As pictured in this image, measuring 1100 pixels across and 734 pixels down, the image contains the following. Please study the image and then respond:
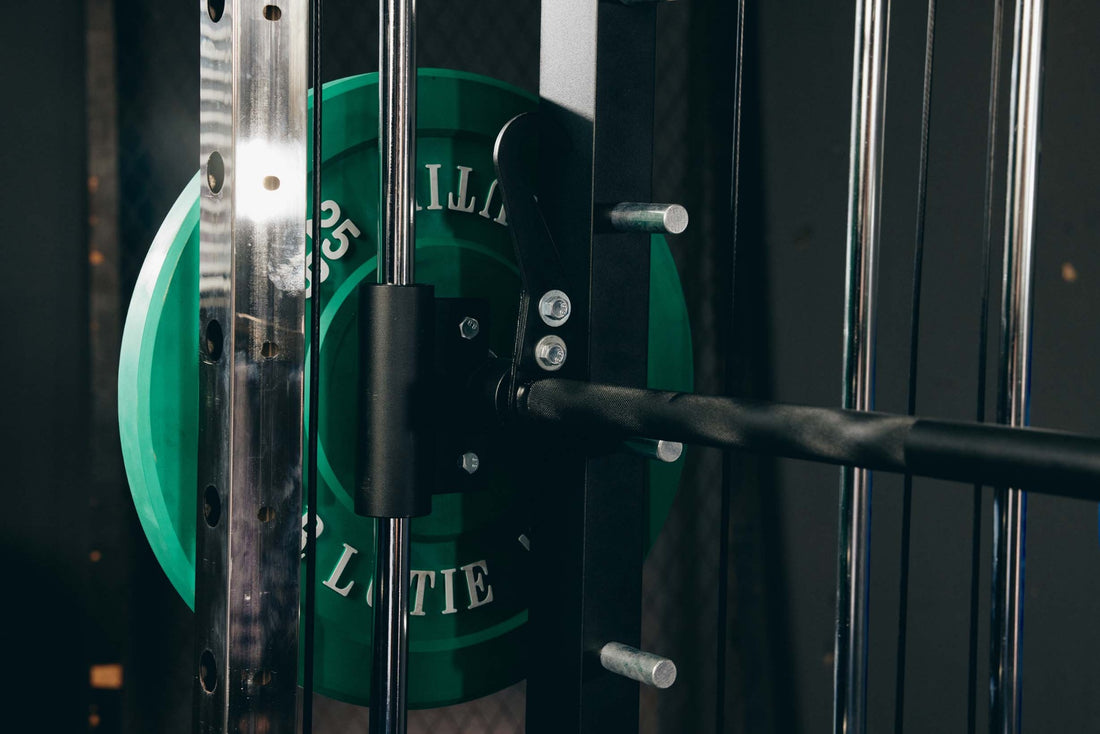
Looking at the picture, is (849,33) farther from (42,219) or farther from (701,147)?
(42,219)

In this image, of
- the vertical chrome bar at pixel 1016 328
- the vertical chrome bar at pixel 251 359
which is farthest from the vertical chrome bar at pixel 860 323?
the vertical chrome bar at pixel 251 359

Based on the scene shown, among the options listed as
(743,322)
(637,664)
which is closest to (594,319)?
(637,664)

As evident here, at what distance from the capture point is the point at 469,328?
68 centimetres

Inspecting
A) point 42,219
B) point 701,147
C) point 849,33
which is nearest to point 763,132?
point 701,147

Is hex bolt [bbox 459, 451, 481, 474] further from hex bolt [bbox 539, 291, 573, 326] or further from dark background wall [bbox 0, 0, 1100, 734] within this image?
dark background wall [bbox 0, 0, 1100, 734]

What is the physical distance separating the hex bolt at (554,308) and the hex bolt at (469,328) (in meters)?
0.05

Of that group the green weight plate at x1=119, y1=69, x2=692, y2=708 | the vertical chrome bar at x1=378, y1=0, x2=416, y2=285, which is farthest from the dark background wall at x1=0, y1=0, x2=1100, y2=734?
the vertical chrome bar at x1=378, y1=0, x2=416, y2=285

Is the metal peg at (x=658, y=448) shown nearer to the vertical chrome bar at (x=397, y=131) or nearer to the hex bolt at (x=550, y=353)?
the hex bolt at (x=550, y=353)

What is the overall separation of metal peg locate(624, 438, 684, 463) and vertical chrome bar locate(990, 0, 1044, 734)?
7.4 inches

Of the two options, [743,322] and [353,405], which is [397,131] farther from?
[743,322]

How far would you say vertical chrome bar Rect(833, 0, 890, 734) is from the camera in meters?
0.57

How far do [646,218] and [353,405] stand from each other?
0.83 feet

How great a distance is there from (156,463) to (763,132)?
125 centimetres

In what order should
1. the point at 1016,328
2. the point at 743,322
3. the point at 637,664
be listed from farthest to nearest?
the point at 743,322 < the point at 637,664 < the point at 1016,328
